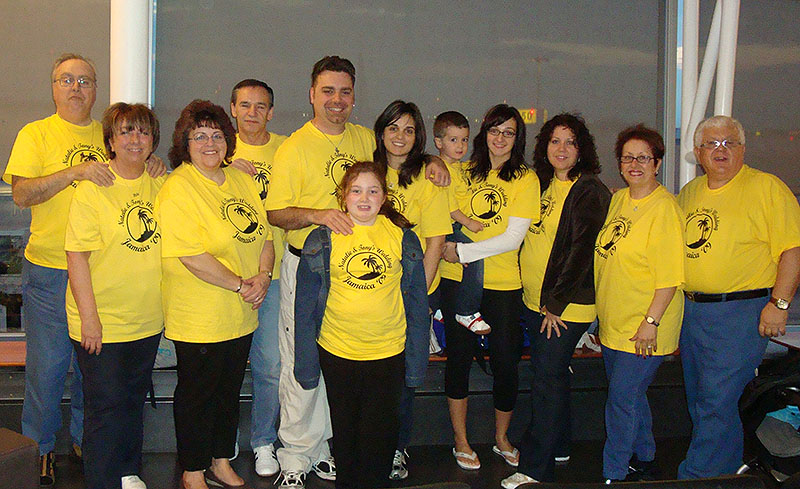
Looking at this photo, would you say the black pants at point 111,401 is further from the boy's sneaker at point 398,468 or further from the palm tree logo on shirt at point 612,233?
the palm tree logo on shirt at point 612,233

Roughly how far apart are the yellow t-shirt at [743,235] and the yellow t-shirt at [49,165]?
8.84ft

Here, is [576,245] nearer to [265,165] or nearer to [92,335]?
[265,165]

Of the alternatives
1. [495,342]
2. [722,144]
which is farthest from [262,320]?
[722,144]

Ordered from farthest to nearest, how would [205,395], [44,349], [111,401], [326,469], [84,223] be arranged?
[326,469], [44,349], [205,395], [111,401], [84,223]

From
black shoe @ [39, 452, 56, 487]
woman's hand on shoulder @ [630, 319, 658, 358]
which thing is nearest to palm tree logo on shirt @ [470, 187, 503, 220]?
woman's hand on shoulder @ [630, 319, 658, 358]

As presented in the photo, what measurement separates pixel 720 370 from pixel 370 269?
1.60m

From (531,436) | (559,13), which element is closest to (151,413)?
(531,436)

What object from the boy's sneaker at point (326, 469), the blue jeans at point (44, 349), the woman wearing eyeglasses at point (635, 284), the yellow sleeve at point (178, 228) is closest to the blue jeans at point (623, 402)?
the woman wearing eyeglasses at point (635, 284)

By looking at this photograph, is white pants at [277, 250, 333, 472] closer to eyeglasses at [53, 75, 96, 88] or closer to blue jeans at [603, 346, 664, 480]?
eyeglasses at [53, 75, 96, 88]

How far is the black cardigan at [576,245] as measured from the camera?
2.75m

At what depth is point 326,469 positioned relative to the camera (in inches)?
122

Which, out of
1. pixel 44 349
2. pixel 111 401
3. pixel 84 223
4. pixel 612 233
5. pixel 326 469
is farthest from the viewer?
pixel 326 469

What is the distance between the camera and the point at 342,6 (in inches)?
173

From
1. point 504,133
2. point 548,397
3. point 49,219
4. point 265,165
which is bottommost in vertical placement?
point 548,397
